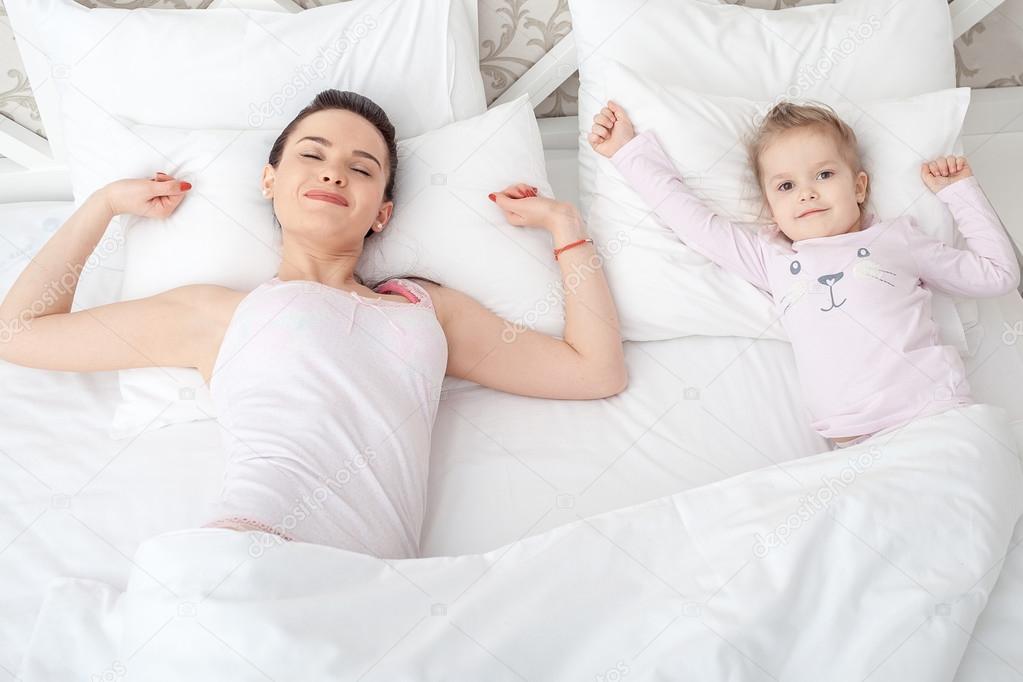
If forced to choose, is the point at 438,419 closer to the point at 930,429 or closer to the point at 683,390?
the point at 683,390

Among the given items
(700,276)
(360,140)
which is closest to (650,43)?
(700,276)

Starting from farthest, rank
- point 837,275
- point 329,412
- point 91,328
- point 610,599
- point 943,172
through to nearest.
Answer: point 943,172 → point 837,275 → point 91,328 → point 329,412 → point 610,599

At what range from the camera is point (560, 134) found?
204 cm

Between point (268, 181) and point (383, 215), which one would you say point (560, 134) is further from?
point (268, 181)

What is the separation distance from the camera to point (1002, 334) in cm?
163

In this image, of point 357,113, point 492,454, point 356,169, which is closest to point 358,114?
point 357,113

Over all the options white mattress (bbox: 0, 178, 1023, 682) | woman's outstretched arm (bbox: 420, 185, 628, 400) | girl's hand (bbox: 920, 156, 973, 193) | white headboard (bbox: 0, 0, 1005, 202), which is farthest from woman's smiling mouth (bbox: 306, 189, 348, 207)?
girl's hand (bbox: 920, 156, 973, 193)

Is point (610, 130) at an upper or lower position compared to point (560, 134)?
upper

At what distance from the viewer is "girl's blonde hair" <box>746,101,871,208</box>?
1.59 m

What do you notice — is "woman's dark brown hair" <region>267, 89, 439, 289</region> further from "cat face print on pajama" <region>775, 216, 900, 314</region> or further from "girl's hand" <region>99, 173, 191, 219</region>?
"cat face print on pajama" <region>775, 216, 900, 314</region>

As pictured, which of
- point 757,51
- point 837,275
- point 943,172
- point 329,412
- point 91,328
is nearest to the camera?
point 329,412

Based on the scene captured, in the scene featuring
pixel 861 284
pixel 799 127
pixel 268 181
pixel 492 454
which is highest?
pixel 799 127

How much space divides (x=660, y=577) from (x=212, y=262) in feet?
3.01

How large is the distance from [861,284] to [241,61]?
3.92 ft
